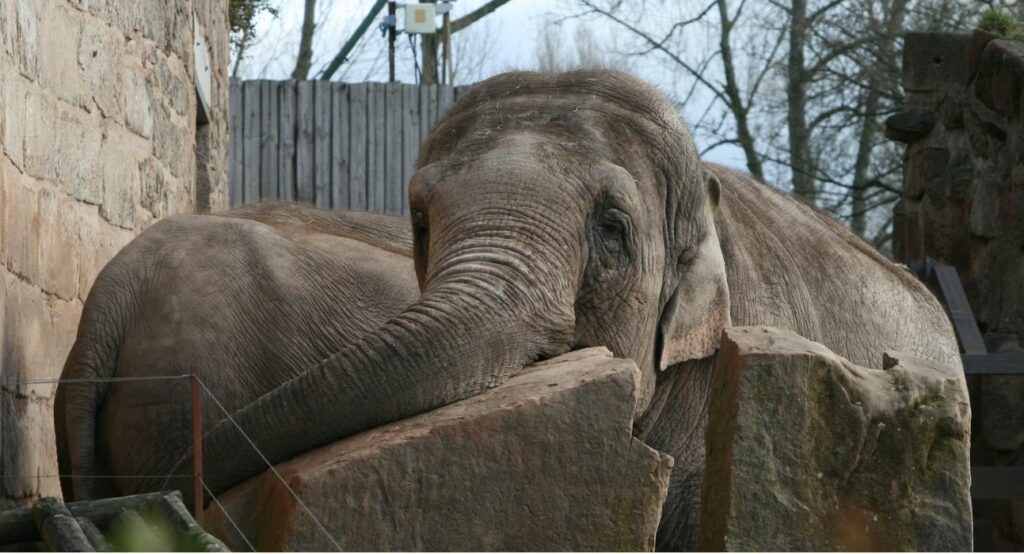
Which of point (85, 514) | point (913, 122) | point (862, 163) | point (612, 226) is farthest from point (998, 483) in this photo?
point (862, 163)

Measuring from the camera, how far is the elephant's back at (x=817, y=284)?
5.32 meters

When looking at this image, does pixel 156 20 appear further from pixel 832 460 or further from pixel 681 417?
pixel 832 460

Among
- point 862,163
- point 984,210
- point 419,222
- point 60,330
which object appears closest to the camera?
point 419,222

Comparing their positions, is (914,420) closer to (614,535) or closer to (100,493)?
(614,535)

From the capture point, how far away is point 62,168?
5.35 meters

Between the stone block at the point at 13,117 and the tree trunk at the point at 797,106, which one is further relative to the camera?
the tree trunk at the point at 797,106

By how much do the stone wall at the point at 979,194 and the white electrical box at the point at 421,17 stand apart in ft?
19.9

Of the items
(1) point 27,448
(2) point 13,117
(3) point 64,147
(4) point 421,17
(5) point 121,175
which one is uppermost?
(4) point 421,17

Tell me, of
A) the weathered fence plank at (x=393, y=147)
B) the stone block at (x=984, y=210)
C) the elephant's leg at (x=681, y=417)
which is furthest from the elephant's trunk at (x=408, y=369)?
the weathered fence plank at (x=393, y=147)

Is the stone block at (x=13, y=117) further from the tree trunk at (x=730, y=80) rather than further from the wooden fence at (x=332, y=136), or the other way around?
the tree trunk at (x=730, y=80)

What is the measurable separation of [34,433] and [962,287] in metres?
5.56

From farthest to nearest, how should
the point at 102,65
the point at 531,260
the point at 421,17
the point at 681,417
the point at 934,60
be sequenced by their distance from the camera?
the point at 421,17, the point at 934,60, the point at 102,65, the point at 681,417, the point at 531,260

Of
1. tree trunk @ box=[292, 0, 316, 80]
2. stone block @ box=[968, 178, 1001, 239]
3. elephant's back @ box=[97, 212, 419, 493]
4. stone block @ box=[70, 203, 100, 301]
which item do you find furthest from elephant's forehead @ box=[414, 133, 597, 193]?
tree trunk @ box=[292, 0, 316, 80]

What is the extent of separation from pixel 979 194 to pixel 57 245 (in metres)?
5.65
